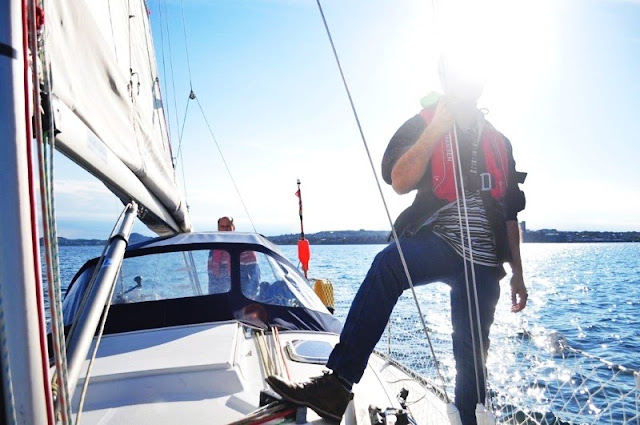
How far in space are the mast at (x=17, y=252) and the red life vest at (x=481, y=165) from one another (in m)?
1.52

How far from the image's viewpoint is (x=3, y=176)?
3.56 ft

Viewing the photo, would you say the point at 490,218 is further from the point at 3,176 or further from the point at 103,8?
the point at 103,8

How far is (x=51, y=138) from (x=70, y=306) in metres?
2.54

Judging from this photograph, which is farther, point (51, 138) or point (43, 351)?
point (51, 138)

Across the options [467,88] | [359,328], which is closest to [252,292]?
[359,328]

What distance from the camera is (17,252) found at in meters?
1.09

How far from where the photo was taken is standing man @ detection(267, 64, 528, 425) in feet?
6.62

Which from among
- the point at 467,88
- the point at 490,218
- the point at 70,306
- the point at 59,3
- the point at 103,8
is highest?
the point at 103,8

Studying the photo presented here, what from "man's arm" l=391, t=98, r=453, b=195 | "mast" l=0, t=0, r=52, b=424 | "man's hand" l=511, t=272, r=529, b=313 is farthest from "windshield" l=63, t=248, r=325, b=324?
"mast" l=0, t=0, r=52, b=424

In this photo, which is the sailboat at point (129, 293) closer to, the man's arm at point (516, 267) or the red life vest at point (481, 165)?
the man's arm at point (516, 267)

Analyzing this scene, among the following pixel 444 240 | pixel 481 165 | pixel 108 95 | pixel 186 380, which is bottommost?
pixel 186 380

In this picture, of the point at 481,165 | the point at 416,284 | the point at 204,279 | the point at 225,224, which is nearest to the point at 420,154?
the point at 481,165

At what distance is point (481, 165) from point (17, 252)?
6.01ft

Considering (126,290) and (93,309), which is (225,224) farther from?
(93,309)
